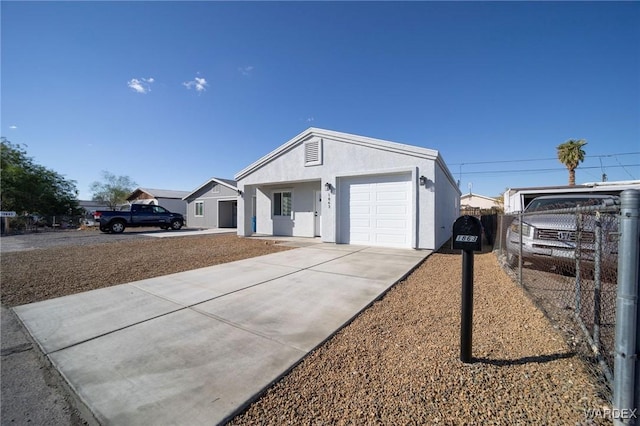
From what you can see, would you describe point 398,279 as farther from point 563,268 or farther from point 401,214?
point 401,214

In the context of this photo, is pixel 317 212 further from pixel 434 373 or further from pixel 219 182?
pixel 219 182

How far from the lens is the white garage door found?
892 centimetres

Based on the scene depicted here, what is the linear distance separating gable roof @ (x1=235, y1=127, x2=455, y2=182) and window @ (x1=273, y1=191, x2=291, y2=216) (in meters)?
1.80

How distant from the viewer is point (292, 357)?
2557 millimetres

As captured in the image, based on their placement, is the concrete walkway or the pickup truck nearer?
the concrete walkway

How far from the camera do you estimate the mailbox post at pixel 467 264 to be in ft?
7.90

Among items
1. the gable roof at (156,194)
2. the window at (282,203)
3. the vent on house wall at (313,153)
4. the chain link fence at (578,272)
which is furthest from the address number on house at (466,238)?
the gable roof at (156,194)

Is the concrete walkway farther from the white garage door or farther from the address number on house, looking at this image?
the white garage door

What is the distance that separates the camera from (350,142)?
9836 millimetres

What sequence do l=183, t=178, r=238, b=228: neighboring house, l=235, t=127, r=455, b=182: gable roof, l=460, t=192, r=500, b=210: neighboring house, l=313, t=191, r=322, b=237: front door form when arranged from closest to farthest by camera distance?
l=235, t=127, r=455, b=182: gable roof < l=313, t=191, r=322, b=237: front door < l=183, t=178, r=238, b=228: neighboring house < l=460, t=192, r=500, b=210: neighboring house

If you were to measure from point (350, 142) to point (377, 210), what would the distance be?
2.77m

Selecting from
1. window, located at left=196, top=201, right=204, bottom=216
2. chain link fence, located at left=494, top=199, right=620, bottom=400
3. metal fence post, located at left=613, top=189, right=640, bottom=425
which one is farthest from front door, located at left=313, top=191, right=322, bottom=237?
window, located at left=196, top=201, right=204, bottom=216

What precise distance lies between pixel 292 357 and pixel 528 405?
1917 mm

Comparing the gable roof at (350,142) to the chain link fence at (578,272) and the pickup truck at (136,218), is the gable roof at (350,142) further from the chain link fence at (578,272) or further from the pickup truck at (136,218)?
the pickup truck at (136,218)
